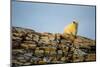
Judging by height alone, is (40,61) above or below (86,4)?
below

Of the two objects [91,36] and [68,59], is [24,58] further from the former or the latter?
[91,36]

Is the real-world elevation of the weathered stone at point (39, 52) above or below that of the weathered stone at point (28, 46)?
below

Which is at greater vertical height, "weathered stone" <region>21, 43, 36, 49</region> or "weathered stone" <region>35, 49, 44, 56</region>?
"weathered stone" <region>21, 43, 36, 49</region>

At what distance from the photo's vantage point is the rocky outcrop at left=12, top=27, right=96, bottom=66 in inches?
91.3

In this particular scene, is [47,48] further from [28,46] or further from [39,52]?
[28,46]

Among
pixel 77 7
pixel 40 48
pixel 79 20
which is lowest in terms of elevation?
pixel 40 48

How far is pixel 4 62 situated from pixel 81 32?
1.01m

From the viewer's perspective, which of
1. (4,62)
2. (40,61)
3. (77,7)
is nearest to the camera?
(4,62)

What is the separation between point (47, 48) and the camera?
8.02 feet

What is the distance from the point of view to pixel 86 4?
264 centimetres

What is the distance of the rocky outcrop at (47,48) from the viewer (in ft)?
7.61

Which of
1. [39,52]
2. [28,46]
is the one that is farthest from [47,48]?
[28,46]

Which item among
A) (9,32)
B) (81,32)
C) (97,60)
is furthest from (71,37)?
(9,32)

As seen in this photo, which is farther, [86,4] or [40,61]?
[86,4]
